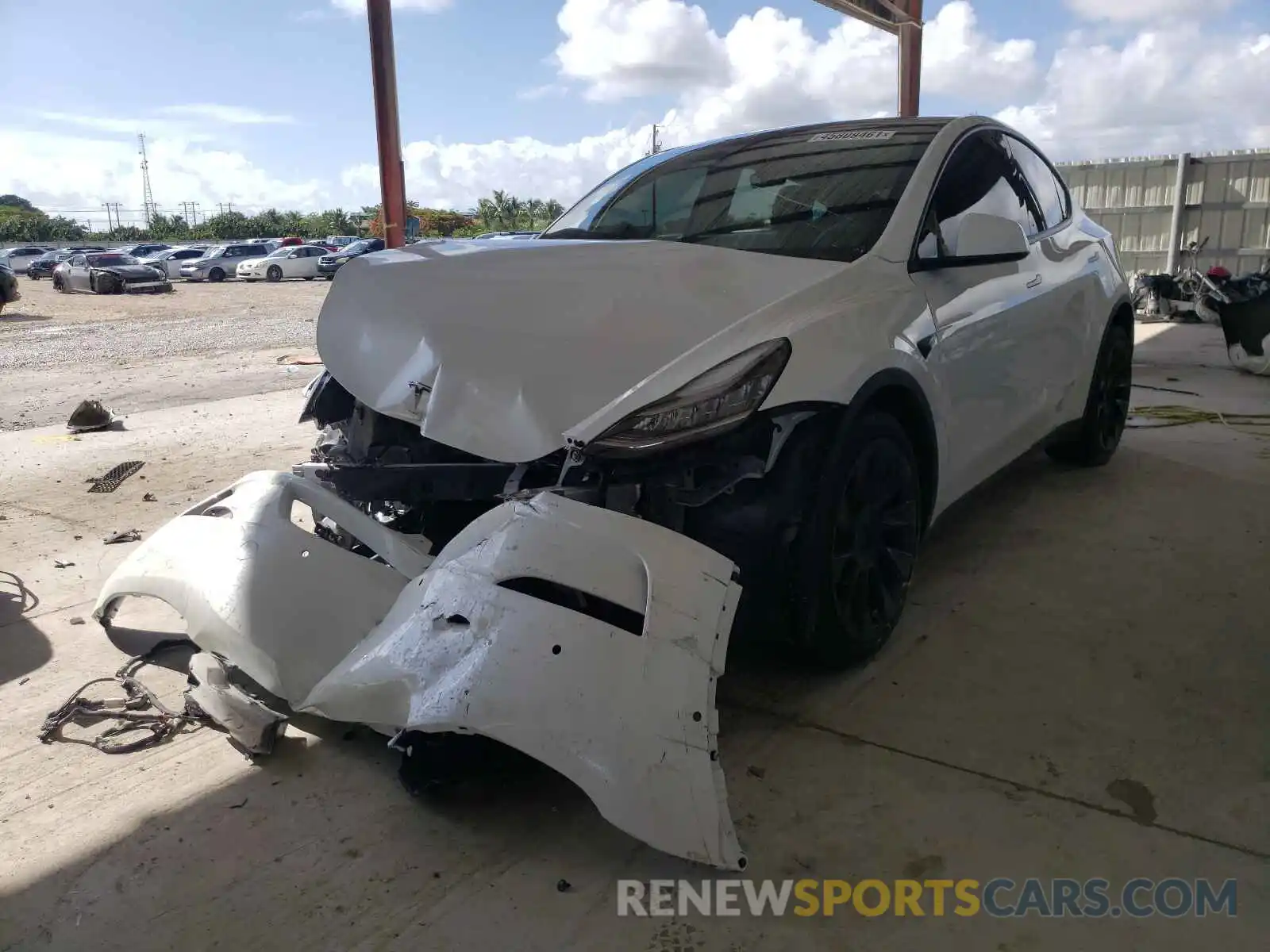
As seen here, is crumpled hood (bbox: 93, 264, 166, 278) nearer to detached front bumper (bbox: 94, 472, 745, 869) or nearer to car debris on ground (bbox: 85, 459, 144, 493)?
car debris on ground (bbox: 85, 459, 144, 493)

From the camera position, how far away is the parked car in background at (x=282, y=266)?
34.0 m

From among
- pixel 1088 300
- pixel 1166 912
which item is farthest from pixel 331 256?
pixel 1166 912

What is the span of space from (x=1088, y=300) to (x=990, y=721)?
8.70ft

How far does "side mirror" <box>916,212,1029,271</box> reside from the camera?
10.3 ft

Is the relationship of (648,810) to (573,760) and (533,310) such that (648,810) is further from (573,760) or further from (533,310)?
(533,310)

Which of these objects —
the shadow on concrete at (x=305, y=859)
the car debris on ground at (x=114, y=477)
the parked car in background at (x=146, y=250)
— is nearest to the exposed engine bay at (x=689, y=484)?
the shadow on concrete at (x=305, y=859)

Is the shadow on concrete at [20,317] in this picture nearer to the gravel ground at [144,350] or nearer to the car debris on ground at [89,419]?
the gravel ground at [144,350]

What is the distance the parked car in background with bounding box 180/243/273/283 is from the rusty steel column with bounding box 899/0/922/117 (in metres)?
26.7

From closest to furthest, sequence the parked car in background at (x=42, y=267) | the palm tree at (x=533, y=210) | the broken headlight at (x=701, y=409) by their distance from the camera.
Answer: the broken headlight at (x=701, y=409), the parked car in background at (x=42, y=267), the palm tree at (x=533, y=210)

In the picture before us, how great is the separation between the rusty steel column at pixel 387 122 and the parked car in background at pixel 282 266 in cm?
2654

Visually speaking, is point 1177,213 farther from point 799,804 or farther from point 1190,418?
point 799,804

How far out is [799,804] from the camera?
2.35 metres

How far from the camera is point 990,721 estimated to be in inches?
107

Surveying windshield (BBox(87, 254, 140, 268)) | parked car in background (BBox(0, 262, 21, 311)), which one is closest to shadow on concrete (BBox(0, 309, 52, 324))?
parked car in background (BBox(0, 262, 21, 311))
